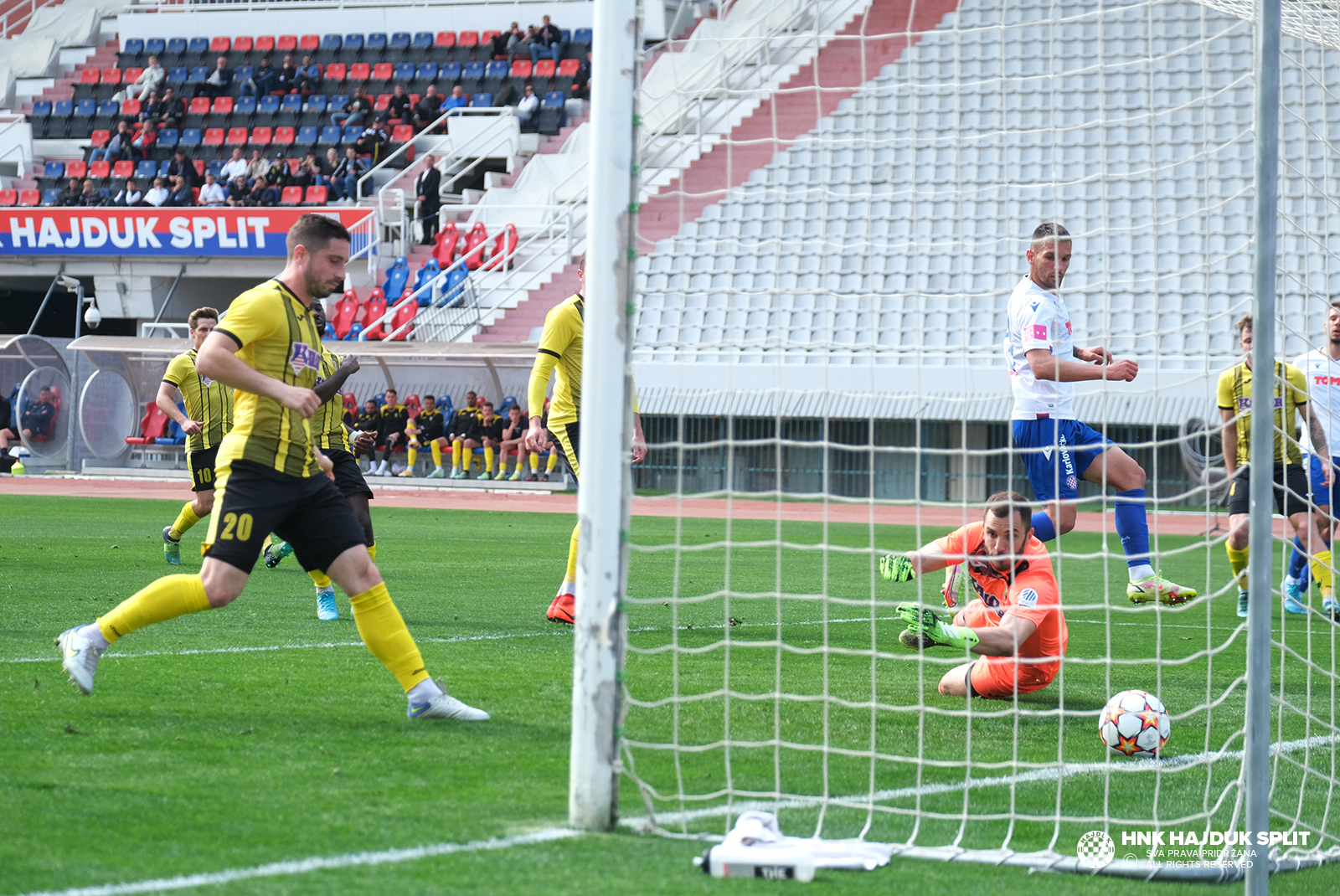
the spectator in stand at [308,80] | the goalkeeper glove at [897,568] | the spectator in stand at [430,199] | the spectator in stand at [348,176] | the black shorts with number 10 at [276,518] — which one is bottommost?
the goalkeeper glove at [897,568]

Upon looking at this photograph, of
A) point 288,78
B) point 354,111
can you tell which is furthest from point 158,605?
point 288,78

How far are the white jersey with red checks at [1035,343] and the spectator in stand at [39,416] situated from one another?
23438 millimetres

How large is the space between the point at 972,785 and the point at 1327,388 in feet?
→ 18.3

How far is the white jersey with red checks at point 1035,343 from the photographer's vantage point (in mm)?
7074

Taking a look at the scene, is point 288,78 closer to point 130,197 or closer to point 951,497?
point 130,197

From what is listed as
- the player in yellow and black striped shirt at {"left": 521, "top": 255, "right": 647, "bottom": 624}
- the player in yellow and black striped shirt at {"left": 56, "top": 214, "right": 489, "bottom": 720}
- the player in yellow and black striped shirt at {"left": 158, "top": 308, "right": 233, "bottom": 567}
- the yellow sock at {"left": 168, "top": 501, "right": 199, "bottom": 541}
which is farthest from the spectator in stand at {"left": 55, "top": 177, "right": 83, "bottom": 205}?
the player in yellow and black striped shirt at {"left": 56, "top": 214, "right": 489, "bottom": 720}

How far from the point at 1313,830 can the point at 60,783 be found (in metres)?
3.67

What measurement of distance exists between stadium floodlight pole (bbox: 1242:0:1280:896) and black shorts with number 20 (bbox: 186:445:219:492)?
8.22 m

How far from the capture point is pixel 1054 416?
7109 millimetres

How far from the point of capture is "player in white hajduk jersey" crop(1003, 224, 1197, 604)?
688 cm

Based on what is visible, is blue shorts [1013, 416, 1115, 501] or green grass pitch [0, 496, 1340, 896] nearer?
green grass pitch [0, 496, 1340, 896]

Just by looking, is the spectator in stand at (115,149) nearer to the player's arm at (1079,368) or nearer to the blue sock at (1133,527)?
the blue sock at (1133,527)

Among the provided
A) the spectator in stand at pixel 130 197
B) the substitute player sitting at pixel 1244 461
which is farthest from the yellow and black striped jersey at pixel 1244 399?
the spectator in stand at pixel 130 197

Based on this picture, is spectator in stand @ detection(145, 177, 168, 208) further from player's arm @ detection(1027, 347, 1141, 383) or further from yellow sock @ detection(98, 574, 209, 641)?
yellow sock @ detection(98, 574, 209, 641)
